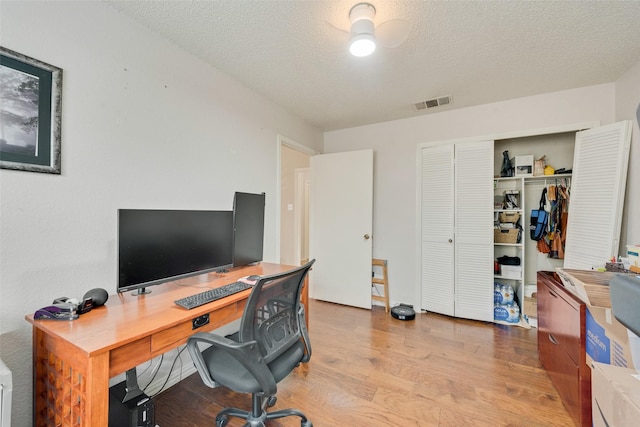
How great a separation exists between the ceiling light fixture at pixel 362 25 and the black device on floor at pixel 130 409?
226 centimetres

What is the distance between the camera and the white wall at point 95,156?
1.25 m

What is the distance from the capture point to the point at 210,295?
1.49 m

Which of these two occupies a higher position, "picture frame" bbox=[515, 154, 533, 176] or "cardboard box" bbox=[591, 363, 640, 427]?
"picture frame" bbox=[515, 154, 533, 176]

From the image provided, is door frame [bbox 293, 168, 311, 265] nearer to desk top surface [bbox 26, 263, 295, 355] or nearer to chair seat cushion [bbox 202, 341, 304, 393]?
desk top surface [bbox 26, 263, 295, 355]

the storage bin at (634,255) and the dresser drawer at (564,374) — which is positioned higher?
the storage bin at (634,255)

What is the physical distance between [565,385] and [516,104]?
263cm

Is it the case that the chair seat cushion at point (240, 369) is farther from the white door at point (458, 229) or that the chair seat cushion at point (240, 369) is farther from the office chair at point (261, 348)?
the white door at point (458, 229)

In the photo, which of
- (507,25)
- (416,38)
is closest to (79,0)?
(416,38)

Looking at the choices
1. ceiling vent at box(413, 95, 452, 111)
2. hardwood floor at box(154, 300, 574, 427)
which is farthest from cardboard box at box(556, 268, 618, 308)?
ceiling vent at box(413, 95, 452, 111)

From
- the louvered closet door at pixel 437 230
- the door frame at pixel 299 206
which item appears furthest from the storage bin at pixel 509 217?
the door frame at pixel 299 206

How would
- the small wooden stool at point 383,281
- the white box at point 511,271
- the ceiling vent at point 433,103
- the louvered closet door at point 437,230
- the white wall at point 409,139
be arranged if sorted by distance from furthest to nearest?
the small wooden stool at point 383,281, the louvered closet door at point 437,230, the white box at point 511,271, the ceiling vent at point 433,103, the white wall at point 409,139

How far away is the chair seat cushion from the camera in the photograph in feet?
3.90

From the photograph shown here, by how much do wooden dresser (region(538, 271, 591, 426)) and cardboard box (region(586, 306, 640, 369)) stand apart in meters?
0.04

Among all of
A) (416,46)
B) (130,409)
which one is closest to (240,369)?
(130,409)
